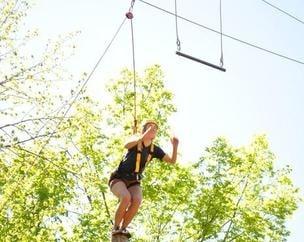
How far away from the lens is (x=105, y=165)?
15172 millimetres

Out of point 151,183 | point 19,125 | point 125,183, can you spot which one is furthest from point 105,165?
point 125,183

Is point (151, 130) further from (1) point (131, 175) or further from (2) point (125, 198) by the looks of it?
(2) point (125, 198)

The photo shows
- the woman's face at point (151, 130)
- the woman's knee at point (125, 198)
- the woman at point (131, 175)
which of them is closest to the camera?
the woman's knee at point (125, 198)

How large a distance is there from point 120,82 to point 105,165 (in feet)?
11.6

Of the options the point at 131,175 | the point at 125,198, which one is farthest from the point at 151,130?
the point at 125,198

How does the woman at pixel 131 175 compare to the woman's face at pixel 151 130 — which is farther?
the woman's face at pixel 151 130

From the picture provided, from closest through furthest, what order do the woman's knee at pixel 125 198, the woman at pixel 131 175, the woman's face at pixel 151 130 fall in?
the woman's knee at pixel 125 198 → the woman at pixel 131 175 → the woman's face at pixel 151 130

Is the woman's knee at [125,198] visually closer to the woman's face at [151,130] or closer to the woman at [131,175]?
the woman at [131,175]

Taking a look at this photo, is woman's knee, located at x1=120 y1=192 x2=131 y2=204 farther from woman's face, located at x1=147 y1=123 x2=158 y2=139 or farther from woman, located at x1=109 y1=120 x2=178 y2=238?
woman's face, located at x1=147 y1=123 x2=158 y2=139

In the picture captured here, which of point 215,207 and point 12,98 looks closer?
point 12,98

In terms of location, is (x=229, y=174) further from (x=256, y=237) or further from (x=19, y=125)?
(x=19, y=125)

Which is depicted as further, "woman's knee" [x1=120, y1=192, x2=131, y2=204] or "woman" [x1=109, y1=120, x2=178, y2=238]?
"woman" [x1=109, y1=120, x2=178, y2=238]

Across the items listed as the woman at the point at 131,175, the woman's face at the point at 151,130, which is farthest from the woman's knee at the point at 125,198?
the woman's face at the point at 151,130

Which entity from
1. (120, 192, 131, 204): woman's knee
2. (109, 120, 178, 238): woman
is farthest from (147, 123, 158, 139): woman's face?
(120, 192, 131, 204): woman's knee
